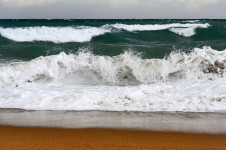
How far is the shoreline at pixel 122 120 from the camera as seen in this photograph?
4441 millimetres

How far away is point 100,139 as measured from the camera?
13.0 feet

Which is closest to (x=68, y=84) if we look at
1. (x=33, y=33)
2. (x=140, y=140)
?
(x=140, y=140)

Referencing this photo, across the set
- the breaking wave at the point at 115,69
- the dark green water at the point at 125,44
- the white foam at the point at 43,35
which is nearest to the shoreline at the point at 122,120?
the breaking wave at the point at 115,69

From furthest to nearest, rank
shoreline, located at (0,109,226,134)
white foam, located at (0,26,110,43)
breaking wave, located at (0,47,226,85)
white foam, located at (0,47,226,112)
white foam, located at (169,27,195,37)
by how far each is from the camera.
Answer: white foam, located at (169,27,195,37) < white foam, located at (0,26,110,43) < breaking wave, located at (0,47,226,85) < white foam, located at (0,47,226,112) < shoreline, located at (0,109,226,134)

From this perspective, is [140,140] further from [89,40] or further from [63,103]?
[89,40]

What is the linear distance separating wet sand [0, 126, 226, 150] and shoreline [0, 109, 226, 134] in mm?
195

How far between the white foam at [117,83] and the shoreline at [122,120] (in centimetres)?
26

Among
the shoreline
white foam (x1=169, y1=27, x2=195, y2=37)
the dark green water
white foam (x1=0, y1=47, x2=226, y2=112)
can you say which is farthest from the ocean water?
white foam (x1=169, y1=27, x2=195, y2=37)

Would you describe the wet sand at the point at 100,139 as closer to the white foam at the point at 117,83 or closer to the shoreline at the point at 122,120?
the shoreline at the point at 122,120

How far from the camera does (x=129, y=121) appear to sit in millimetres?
4711

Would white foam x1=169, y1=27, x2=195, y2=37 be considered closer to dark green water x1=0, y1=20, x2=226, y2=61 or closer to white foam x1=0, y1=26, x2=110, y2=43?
dark green water x1=0, y1=20, x2=226, y2=61

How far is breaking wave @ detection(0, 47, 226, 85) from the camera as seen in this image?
8.02 metres

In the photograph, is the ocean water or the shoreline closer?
the shoreline

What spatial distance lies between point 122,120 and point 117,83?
10.1 ft
